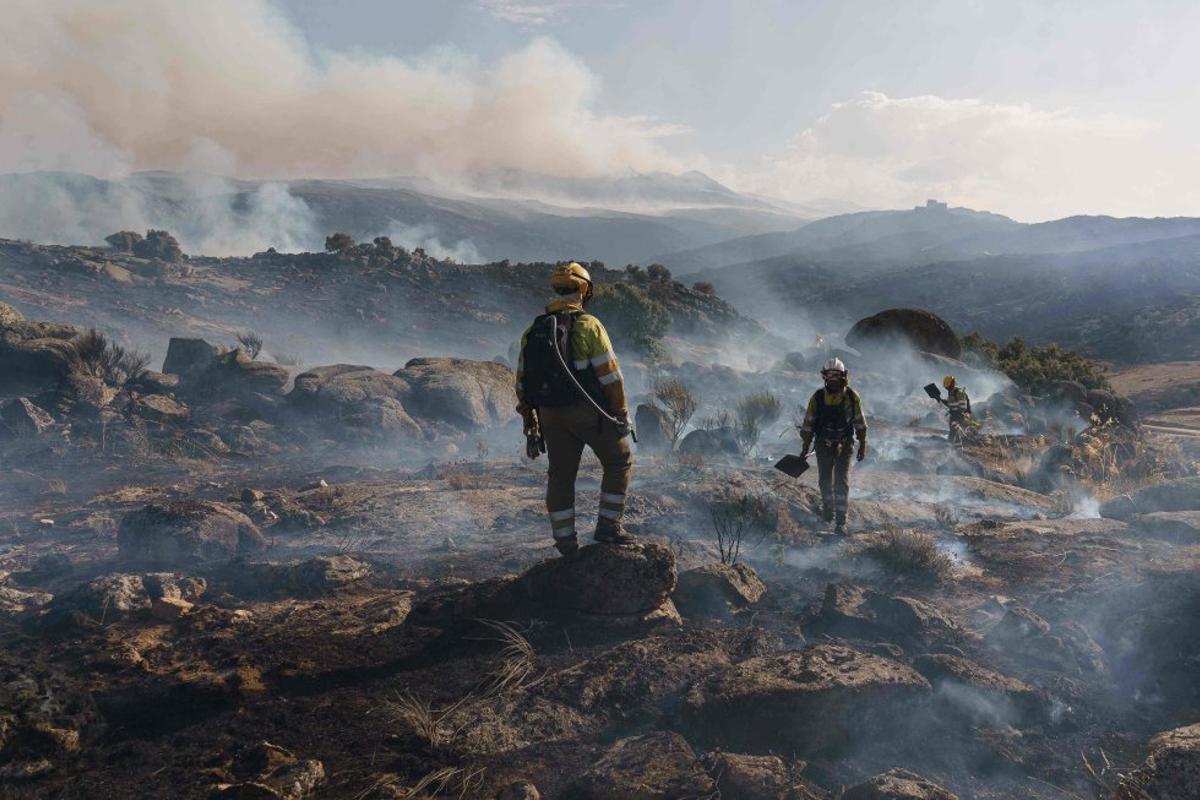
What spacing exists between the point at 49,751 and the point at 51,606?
231cm

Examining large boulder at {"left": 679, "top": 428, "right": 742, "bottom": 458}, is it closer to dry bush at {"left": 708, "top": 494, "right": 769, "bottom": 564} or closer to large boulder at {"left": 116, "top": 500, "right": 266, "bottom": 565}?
dry bush at {"left": 708, "top": 494, "right": 769, "bottom": 564}

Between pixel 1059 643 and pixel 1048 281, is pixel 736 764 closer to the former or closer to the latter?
pixel 1059 643

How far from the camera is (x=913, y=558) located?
6410mm

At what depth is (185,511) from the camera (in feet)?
21.9

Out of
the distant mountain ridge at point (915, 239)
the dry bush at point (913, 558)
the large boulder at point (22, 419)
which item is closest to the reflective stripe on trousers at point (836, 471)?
the dry bush at point (913, 558)

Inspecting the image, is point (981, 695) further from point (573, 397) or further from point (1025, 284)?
point (1025, 284)

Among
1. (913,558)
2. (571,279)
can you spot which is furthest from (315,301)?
(913,558)

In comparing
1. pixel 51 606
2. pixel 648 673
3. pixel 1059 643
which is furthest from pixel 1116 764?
pixel 51 606

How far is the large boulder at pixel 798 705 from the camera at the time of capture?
355 centimetres

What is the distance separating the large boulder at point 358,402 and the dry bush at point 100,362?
3118 mm

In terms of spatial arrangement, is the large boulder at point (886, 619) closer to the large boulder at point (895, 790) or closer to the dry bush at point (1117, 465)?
the large boulder at point (895, 790)

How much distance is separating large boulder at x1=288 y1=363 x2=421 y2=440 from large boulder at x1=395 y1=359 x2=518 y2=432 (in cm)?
33

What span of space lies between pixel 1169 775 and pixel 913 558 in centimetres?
357

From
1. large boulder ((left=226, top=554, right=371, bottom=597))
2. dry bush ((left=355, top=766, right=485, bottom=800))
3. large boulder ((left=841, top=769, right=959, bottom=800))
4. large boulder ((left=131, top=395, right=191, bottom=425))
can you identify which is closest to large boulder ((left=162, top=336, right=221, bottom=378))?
large boulder ((left=131, top=395, right=191, bottom=425))
